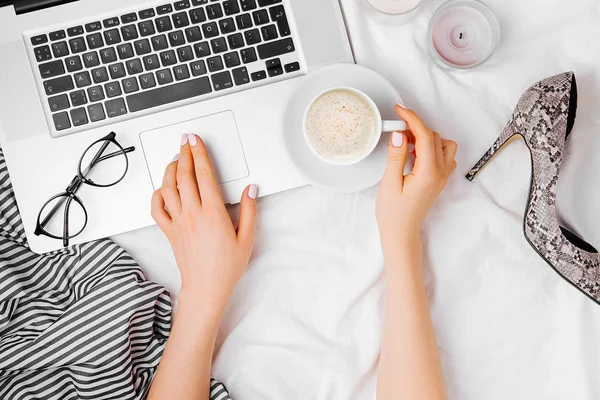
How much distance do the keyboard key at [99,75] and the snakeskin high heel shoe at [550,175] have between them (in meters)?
0.58

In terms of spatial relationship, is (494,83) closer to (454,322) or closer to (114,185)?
(454,322)

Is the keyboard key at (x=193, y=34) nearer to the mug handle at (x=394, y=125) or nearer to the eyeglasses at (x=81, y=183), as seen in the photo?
the eyeglasses at (x=81, y=183)

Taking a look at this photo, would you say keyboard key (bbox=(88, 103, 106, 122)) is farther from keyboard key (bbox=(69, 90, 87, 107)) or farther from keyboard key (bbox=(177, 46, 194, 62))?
keyboard key (bbox=(177, 46, 194, 62))

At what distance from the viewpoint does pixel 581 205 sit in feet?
2.70

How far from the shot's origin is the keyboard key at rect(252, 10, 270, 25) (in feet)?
2.46

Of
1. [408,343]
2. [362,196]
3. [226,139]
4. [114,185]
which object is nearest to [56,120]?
[114,185]

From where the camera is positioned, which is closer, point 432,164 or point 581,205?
point 432,164

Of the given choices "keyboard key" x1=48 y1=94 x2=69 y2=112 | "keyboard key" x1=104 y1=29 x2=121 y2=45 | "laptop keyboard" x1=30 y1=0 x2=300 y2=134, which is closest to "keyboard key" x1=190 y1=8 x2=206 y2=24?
"laptop keyboard" x1=30 y1=0 x2=300 y2=134

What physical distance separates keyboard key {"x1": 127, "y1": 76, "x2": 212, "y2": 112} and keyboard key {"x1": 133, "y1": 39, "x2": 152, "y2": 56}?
0.18ft

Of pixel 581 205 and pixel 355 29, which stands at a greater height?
pixel 355 29

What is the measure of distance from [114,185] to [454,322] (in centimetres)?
55

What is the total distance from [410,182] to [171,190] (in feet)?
1.09

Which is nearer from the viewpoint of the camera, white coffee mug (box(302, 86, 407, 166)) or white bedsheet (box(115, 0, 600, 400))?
white coffee mug (box(302, 86, 407, 166))

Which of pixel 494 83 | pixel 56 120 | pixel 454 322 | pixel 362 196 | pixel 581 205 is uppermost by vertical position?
pixel 56 120
